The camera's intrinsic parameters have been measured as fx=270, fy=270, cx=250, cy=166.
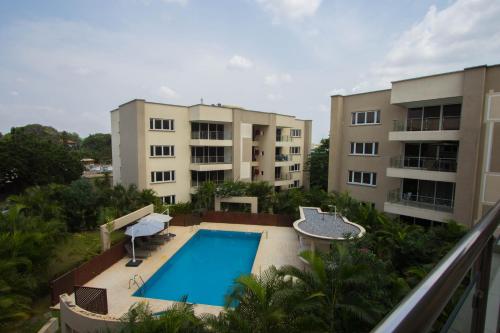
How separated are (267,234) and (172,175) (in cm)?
1164

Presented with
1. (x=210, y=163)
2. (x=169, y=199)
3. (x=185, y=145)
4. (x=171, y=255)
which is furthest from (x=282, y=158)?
(x=171, y=255)

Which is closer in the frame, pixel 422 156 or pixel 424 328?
pixel 424 328

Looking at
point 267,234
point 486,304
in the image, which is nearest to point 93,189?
point 267,234

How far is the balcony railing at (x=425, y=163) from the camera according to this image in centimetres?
1665

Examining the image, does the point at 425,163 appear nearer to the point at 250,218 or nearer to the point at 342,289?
the point at 342,289

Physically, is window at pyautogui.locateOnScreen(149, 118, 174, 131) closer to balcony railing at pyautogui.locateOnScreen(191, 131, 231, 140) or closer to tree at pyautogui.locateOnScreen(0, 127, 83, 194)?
balcony railing at pyautogui.locateOnScreen(191, 131, 231, 140)

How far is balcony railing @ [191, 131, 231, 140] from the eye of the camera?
27.7 metres

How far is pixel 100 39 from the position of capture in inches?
666

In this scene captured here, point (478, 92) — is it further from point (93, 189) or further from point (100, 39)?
point (93, 189)

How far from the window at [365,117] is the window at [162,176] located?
1748 cm

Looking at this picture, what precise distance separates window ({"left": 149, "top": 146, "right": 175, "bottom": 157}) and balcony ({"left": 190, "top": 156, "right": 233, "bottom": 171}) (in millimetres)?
2414

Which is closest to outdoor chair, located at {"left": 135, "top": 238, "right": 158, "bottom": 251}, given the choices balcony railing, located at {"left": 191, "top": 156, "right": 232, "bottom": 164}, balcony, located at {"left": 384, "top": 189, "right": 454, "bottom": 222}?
balcony railing, located at {"left": 191, "top": 156, "right": 232, "bottom": 164}

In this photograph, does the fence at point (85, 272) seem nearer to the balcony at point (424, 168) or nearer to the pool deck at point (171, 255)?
the pool deck at point (171, 255)

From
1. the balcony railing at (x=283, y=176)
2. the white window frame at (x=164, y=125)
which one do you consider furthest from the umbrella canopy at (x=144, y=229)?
the balcony railing at (x=283, y=176)
